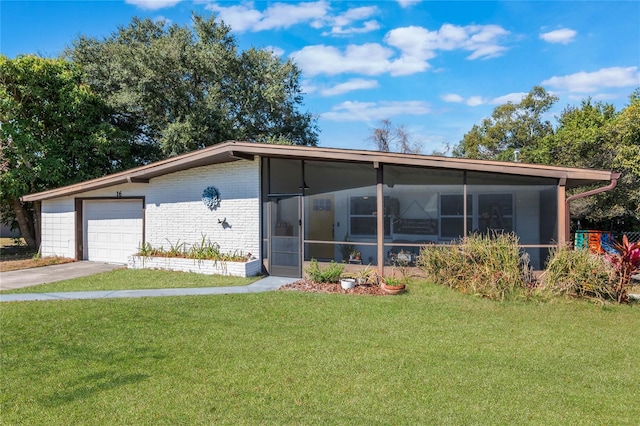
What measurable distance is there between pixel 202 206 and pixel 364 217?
495cm

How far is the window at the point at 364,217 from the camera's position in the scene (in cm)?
960

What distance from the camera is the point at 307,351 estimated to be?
4.75 meters

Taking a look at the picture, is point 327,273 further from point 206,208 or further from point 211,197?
point 206,208

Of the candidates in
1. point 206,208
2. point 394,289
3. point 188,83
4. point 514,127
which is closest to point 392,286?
point 394,289

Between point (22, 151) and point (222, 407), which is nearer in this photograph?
point (222, 407)

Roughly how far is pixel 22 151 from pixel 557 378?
18075 mm

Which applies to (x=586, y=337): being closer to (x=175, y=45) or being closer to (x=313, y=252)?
(x=313, y=252)

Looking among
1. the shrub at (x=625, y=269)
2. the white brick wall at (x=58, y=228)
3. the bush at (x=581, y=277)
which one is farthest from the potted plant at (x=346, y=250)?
the white brick wall at (x=58, y=228)

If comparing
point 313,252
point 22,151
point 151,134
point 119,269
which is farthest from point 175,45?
point 313,252

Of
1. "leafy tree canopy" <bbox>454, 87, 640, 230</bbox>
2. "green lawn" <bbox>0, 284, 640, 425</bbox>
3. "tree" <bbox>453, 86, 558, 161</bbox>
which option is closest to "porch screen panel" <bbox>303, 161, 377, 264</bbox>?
"green lawn" <bbox>0, 284, 640, 425</bbox>

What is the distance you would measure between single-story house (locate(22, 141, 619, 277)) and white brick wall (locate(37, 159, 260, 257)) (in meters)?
0.03

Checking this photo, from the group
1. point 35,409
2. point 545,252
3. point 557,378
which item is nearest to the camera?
point 35,409

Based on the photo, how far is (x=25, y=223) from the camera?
16906 millimetres

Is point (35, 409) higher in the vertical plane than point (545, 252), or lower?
lower
